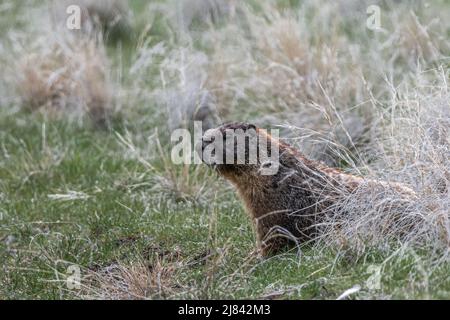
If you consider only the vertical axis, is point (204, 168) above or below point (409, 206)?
below

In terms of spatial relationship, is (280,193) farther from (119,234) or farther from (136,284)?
(119,234)

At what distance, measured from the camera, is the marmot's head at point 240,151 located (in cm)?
675

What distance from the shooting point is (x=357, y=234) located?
6332 millimetres

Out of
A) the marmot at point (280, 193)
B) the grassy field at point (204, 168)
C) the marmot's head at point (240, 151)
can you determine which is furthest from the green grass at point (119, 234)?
the marmot's head at point (240, 151)

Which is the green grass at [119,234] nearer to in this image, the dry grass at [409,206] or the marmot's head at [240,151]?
the dry grass at [409,206]

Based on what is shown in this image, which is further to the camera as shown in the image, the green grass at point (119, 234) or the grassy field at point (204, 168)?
the grassy field at point (204, 168)

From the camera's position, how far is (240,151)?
6.76 meters

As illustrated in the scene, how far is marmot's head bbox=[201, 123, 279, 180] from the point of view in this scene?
675cm

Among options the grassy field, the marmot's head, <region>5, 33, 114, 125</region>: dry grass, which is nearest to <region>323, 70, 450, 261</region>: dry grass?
the grassy field

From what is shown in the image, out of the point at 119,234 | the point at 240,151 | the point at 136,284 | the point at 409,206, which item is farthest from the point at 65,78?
the point at 409,206

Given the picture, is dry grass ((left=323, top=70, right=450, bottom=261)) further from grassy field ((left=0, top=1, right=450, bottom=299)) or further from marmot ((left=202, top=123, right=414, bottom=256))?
marmot ((left=202, top=123, right=414, bottom=256))

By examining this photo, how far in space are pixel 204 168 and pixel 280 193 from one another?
2.58 metres

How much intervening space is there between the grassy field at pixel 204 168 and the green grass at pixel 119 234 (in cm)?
2

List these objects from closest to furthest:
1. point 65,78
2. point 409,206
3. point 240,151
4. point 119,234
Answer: point 409,206, point 240,151, point 119,234, point 65,78
